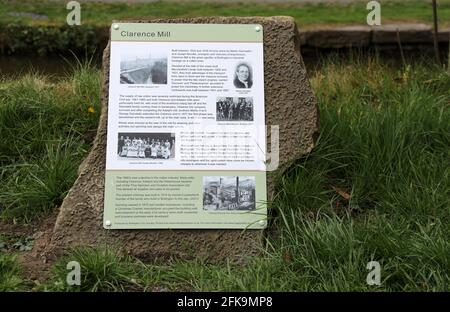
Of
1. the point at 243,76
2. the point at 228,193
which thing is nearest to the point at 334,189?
the point at 228,193

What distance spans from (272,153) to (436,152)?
119 centimetres

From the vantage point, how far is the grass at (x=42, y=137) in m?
4.69

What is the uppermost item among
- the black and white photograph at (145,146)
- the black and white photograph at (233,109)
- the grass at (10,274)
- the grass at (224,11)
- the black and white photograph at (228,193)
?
the grass at (224,11)

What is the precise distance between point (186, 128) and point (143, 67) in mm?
442

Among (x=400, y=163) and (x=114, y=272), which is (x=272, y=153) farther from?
(x=114, y=272)

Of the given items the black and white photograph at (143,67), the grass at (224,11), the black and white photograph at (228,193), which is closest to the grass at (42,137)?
the black and white photograph at (143,67)

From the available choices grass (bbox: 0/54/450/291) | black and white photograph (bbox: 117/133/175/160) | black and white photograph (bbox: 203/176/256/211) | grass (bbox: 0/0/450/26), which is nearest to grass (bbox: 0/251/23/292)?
grass (bbox: 0/54/450/291)

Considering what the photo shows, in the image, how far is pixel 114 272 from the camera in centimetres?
392

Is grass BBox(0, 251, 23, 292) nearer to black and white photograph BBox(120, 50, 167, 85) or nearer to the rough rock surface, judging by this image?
the rough rock surface

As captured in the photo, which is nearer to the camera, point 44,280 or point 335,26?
point 44,280

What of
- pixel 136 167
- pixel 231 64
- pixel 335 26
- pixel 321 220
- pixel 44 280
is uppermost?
pixel 335 26

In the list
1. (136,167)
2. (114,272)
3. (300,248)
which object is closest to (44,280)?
(114,272)

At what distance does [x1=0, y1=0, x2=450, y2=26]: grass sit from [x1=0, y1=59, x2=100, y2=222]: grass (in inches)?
108

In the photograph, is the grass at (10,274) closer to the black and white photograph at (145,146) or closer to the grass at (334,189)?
the grass at (334,189)
